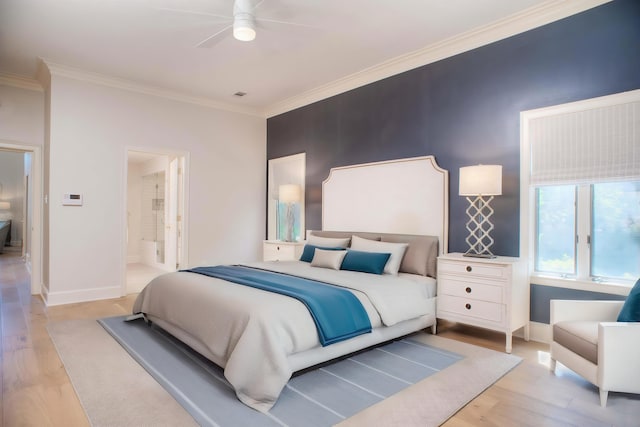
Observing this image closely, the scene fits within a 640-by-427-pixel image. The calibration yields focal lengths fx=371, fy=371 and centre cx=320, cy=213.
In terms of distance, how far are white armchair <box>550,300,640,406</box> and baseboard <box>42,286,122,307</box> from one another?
5021 mm

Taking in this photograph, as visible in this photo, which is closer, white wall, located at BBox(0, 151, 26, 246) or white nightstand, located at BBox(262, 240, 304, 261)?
white nightstand, located at BBox(262, 240, 304, 261)

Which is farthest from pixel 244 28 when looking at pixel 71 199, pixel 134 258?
pixel 134 258

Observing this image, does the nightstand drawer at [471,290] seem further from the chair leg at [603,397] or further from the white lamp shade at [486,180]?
the chair leg at [603,397]

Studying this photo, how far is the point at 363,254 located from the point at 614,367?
214cm

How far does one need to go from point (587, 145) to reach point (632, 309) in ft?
4.51

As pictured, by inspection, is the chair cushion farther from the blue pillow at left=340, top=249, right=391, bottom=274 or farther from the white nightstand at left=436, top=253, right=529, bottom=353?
the blue pillow at left=340, top=249, right=391, bottom=274

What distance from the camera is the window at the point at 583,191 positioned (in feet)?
9.52

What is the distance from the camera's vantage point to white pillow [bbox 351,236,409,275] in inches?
148

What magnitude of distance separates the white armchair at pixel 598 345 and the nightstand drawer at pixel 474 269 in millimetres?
456

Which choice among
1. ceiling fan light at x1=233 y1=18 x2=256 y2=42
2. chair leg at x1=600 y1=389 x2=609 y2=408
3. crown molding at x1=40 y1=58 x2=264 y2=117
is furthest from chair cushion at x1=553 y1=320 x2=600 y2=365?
crown molding at x1=40 y1=58 x2=264 y2=117

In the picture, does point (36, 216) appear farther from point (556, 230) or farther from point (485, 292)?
point (556, 230)

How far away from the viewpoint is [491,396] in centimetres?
235

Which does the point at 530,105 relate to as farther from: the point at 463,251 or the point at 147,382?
the point at 147,382

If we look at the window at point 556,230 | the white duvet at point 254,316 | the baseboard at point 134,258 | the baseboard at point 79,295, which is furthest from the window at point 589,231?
the baseboard at point 134,258
